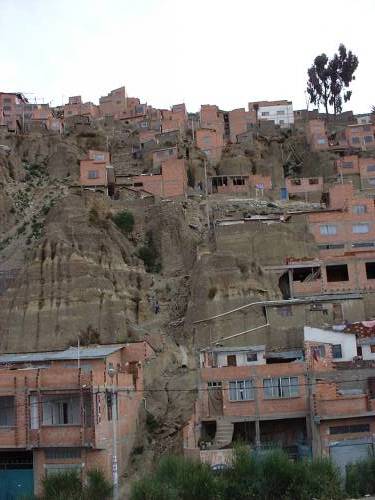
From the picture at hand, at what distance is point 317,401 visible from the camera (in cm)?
4044

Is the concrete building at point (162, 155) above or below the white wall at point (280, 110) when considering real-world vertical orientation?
below

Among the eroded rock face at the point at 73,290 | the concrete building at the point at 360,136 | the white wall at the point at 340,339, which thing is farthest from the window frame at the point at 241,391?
the concrete building at the point at 360,136

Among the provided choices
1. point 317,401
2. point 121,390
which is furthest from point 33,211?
point 317,401

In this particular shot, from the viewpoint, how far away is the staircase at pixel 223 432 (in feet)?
135

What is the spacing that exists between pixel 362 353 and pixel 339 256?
40.3ft

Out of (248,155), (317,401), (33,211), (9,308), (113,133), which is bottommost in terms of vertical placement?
(317,401)

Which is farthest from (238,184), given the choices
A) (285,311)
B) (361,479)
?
(361,479)

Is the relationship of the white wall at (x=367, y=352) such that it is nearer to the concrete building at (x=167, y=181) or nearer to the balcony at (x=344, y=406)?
the balcony at (x=344, y=406)

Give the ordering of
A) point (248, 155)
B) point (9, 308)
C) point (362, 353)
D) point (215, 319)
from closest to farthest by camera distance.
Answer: point (362, 353) → point (215, 319) → point (9, 308) → point (248, 155)

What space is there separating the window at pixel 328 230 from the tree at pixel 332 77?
38.8 m

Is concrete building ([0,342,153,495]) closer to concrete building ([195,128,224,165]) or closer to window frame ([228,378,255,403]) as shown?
window frame ([228,378,255,403])

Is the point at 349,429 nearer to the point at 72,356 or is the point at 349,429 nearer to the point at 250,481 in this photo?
the point at 250,481

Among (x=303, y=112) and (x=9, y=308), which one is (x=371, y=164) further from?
(x=9, y=308)

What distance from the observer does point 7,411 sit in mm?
39281
